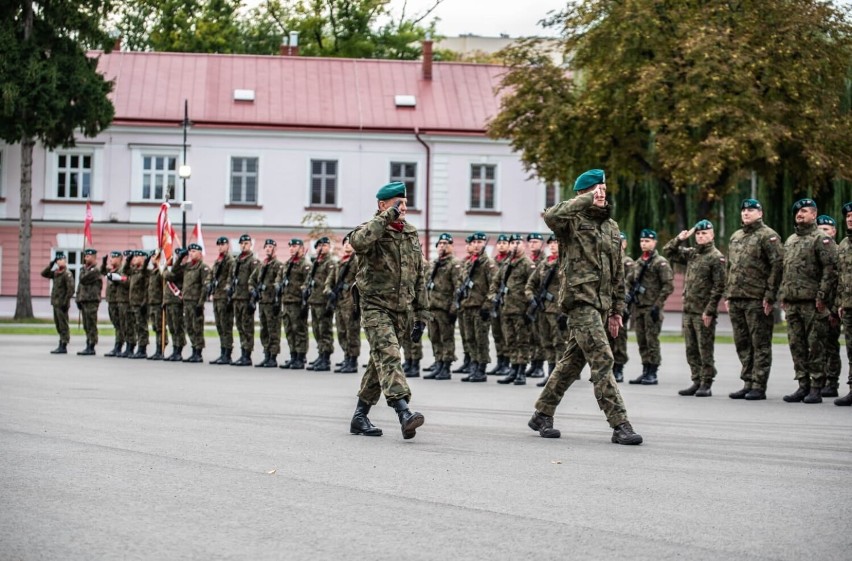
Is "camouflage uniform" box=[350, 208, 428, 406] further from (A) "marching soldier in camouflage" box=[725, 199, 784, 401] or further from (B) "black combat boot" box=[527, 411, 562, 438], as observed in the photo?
(A) "marching soldier in camouflage" box=[725, 199, 784, 401]

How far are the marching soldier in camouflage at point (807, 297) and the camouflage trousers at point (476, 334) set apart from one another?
4831 millimetres

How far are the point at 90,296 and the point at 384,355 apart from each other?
1481cm

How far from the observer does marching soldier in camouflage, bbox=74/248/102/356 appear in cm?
2373

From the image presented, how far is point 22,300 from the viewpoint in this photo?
130 feet

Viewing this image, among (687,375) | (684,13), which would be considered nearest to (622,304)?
(687,375)

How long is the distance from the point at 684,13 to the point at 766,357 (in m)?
22.1

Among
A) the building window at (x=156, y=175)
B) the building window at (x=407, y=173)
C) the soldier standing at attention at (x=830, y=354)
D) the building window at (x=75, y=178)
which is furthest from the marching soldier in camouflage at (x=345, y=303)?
the building window at (x=75, y=178)

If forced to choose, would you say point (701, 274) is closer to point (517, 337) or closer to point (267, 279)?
point (517, 337)

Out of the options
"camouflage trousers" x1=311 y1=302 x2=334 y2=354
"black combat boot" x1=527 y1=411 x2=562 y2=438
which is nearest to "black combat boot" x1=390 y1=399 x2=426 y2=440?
"black combat boot" x1=527 y1=411 x2=562 y2=438

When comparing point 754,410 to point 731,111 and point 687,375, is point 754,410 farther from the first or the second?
point 731,111

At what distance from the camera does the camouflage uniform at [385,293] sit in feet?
34.4

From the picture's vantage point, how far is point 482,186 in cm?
5038

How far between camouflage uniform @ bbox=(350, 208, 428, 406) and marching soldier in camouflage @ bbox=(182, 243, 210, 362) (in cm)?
1105

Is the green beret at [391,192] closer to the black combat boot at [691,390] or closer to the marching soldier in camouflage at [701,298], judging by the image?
the marching soldier in camouflage at [701,298]
